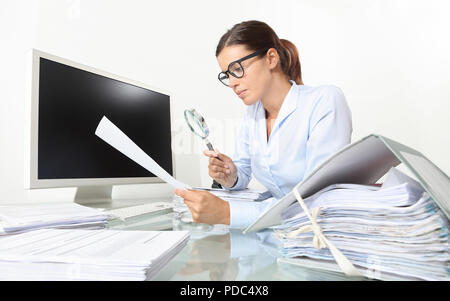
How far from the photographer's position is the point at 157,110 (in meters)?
1.55

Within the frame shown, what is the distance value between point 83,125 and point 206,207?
0.72 metres

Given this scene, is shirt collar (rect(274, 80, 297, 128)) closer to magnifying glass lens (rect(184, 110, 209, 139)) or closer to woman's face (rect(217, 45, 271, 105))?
woman's face (rect(217, 45, 271, 105))

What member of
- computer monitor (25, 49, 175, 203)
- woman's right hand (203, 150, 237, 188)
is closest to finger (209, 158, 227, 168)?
woman's right hand (203, 150, 237, 188)

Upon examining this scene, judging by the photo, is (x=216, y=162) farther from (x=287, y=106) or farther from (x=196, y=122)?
(x=287, y=106)

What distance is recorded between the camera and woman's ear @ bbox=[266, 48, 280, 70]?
1.24 meters

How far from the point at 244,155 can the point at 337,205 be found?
3.44ft

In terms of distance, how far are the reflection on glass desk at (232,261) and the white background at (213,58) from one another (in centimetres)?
123

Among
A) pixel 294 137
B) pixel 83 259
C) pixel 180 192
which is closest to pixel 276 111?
pixel 294 137

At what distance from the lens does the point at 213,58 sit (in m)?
2.13

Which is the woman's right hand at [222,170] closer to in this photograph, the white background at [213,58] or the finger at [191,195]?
the finger at [191,195]

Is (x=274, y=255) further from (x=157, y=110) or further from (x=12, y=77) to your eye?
(x=12, y=77)

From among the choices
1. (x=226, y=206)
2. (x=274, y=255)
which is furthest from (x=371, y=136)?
(x=226, y=206)

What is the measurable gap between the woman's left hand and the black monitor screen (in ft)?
1.88

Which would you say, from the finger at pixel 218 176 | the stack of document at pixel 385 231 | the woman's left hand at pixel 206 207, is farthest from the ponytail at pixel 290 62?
the stack of document at pixel 385 231
